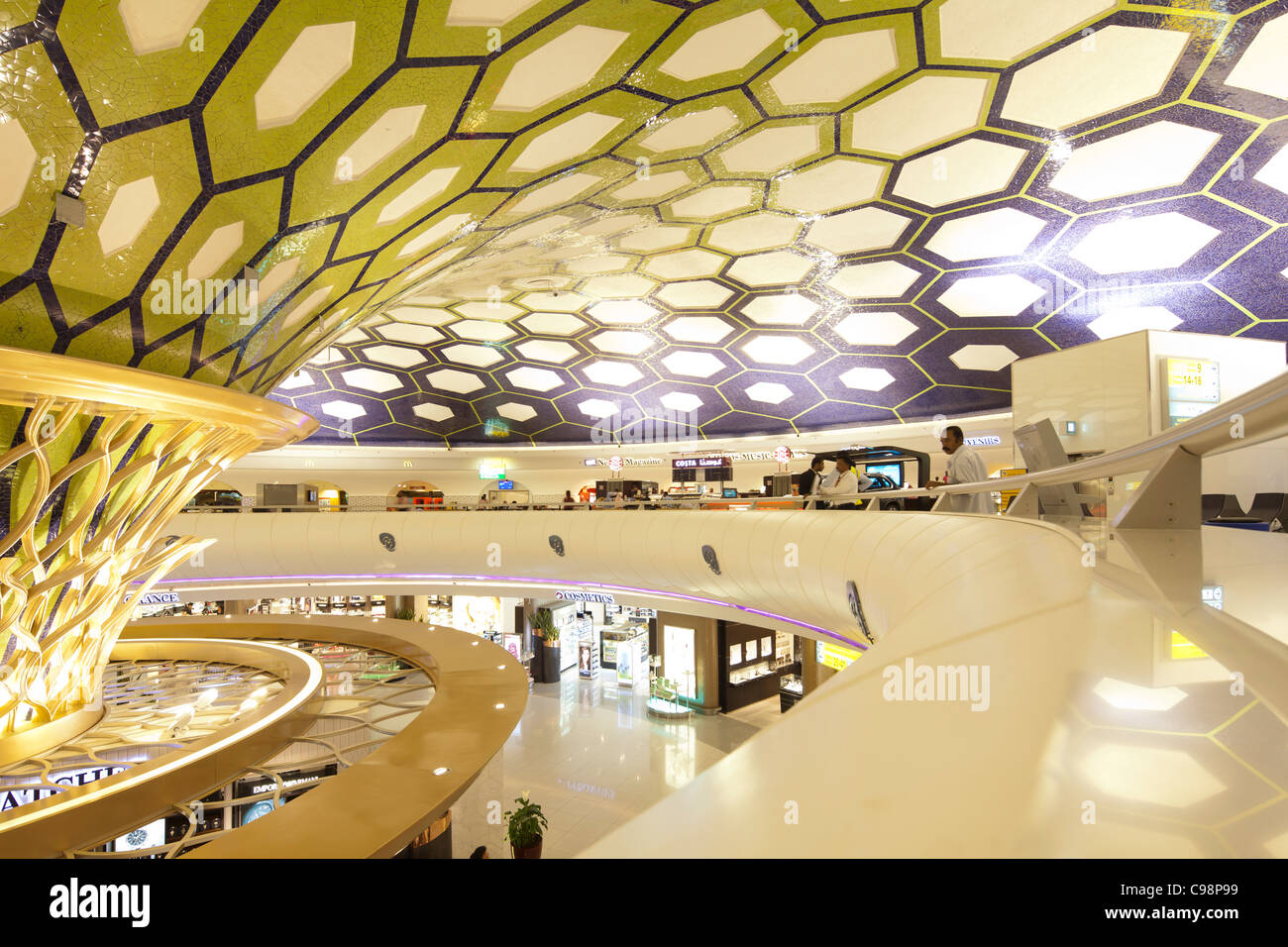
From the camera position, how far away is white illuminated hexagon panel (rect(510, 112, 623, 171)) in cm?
549

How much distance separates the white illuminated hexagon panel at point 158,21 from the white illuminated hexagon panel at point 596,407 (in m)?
15.0

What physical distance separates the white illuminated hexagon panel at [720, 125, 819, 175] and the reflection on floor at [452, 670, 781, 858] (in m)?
6.41

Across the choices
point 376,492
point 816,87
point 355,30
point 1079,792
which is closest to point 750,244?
point 816,87

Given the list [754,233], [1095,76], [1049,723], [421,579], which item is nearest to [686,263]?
[754,233]

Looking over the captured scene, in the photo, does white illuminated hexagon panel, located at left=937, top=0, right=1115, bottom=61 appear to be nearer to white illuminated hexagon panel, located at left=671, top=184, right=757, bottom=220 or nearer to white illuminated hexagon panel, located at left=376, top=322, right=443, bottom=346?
white illuminated hexagon panel, located at left=671, top=184, right=757, bottom=220

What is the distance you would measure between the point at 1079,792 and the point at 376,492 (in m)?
22.2

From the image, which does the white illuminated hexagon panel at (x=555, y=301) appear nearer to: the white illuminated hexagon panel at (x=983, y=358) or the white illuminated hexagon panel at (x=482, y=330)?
the white illuminated hexagon panel at (x=482, y=330)

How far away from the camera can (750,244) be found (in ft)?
33.2

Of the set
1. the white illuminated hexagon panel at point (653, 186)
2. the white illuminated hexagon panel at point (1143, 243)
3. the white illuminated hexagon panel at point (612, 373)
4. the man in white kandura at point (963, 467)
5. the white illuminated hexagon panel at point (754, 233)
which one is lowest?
the man in white kandura at point (963, 467)

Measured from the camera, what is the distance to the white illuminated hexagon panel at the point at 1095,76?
5.81m

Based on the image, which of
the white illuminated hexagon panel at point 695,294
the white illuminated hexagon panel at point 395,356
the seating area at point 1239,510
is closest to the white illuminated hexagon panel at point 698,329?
the white illuminated hexagon panel at point 695,294

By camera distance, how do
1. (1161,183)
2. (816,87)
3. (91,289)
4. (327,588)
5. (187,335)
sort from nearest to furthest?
(91,289) → (187,335) → (816,87) → (1161,183) → (327,588)
